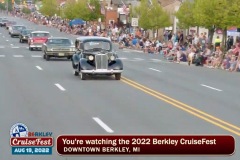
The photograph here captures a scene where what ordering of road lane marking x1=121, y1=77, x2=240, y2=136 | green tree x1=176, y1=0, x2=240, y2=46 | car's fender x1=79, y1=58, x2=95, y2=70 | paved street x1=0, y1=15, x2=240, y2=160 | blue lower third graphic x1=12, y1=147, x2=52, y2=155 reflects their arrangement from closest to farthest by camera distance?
blue lower third graphic x1=12, y1=147, x2=52, y2=155, paved street x1=0, y1=15, x2=240, y2=160, road lane marking x1=121, y1=77, x2=240, y2=136, car's fender x1=79, y1=58, x2=95, y2=70, green tree x1=176, y1=0, x2=240, y2=46

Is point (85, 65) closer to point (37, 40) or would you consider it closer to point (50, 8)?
point (37, 40)

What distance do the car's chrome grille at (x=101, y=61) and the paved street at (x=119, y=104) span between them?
588mm

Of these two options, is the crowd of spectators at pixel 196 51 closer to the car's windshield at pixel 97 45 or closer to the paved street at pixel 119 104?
the paved street at pixel 119 104

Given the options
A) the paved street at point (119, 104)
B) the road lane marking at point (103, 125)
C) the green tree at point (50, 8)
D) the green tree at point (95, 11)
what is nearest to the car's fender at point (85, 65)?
the paved street at point (119, 104)

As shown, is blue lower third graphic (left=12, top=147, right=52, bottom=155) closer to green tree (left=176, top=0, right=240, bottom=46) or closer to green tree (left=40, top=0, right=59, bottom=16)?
green tree (left=176, top=0, right=240, bottom=46)

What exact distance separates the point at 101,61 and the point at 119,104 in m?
8.06

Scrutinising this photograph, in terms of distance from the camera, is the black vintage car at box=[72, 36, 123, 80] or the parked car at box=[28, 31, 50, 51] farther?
the parked car at box=[28, 31, 50, 51]

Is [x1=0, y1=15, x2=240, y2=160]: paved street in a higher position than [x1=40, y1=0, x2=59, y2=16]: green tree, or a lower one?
higher

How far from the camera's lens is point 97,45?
30.3m

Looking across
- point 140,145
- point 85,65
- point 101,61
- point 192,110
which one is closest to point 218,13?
point 101,61

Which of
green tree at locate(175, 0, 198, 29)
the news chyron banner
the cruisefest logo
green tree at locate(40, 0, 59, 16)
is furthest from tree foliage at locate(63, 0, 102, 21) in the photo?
the news chyron banner

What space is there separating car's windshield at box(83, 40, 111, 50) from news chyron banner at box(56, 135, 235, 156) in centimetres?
1906

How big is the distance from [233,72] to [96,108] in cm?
1840

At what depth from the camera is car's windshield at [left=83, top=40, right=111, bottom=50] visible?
30219 mm
